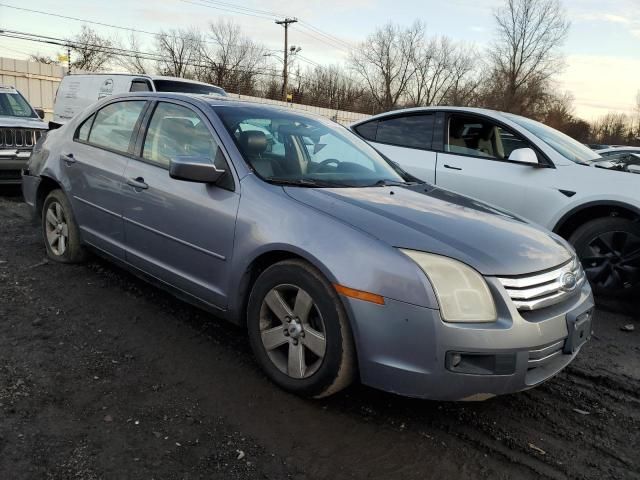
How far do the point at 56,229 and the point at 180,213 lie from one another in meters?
2.02

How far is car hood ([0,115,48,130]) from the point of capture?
799cm

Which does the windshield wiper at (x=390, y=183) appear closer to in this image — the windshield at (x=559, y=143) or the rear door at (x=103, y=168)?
the rear door at (x=103, y=168)

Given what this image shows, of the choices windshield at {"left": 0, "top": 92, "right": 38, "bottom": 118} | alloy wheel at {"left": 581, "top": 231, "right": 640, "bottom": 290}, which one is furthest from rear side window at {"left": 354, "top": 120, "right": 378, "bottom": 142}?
windshield at {"left": 0, "top": 92, "right": 38, "bottom": 118}

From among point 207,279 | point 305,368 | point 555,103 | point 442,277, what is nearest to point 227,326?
point 207,279

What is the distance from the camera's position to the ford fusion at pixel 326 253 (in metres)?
2.38

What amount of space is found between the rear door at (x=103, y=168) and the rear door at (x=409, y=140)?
2615 millimetres

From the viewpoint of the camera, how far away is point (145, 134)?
12.5 ft

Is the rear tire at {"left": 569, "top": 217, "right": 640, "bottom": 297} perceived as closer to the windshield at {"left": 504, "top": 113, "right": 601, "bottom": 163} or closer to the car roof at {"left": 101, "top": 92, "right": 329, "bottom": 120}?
the windshield at {"left": 504, "top": 113, "right": 601, "bottom": 163}

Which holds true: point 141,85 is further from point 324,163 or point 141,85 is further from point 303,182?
point 303,182

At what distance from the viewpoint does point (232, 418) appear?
2.60 metres

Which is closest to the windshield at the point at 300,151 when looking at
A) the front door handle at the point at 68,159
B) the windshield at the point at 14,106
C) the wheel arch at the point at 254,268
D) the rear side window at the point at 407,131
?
the wheel arch at the point at 254,268

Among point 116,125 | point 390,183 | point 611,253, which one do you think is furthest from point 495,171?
point 116,125

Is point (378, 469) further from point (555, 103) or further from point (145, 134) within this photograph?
point (555, 103)

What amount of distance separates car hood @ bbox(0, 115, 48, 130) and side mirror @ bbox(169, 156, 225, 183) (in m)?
6.35
